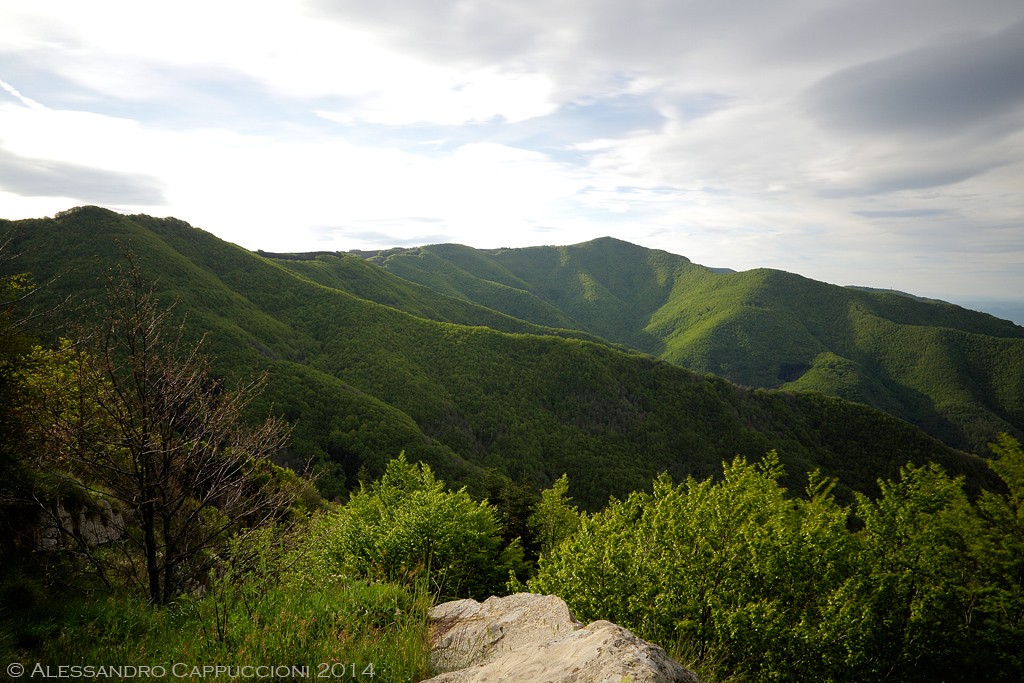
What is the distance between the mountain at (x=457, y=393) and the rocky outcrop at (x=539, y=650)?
6735 centimetres

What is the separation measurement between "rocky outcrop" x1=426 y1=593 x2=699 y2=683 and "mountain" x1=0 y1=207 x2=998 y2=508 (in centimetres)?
6735

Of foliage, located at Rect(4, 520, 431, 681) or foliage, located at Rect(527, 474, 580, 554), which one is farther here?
foliage, located at Rect(527, 474, 580, 554)

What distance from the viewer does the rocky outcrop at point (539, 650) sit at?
172 inches

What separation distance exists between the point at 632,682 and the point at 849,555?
17.3 m

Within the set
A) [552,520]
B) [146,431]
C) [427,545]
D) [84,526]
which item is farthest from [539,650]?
[552,520]

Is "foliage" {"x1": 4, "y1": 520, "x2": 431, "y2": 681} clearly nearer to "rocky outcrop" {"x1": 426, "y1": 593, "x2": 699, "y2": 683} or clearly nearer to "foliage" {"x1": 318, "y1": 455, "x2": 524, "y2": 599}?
"rocky outcrop" {"x1": 426, "y1": 593, "x2": 699, "y2": 683}

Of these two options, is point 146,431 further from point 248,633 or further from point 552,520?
point 552,520

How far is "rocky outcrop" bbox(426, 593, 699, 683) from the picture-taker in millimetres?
4359

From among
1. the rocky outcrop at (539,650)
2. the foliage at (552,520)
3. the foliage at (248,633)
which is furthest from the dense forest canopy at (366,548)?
the rocky outcrop at (539,650)

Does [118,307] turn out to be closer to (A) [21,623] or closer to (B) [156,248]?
(A) [21,623]

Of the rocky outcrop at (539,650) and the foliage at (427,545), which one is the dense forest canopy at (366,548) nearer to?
the foliage at (427,545)

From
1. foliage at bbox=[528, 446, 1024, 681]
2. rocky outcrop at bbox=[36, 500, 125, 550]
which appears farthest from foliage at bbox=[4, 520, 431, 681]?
foliage at bbox=[528, 446, 1024, 681]

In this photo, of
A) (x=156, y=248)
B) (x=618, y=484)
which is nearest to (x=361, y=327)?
(x=156, y=248)

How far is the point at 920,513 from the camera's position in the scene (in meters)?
19.5
